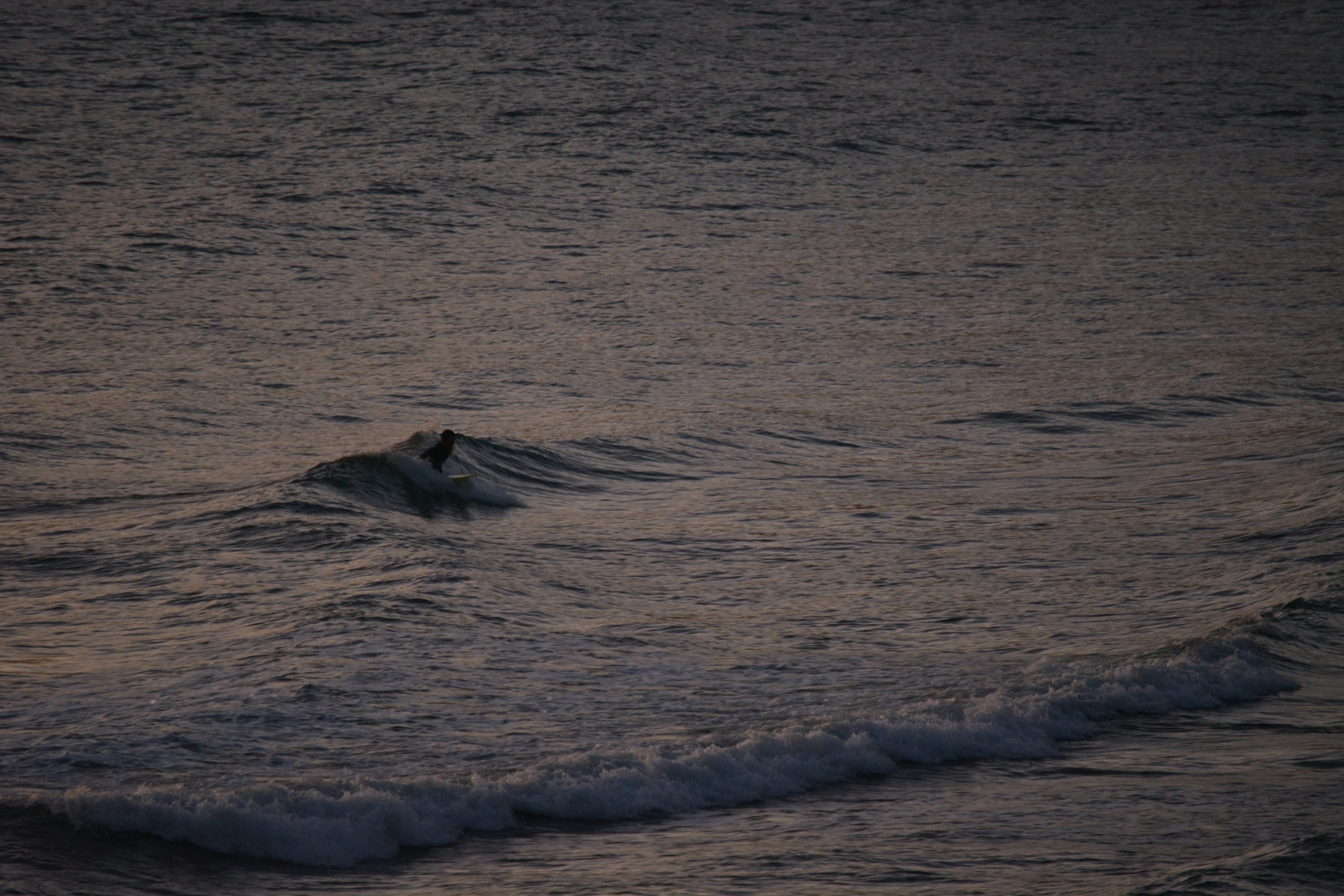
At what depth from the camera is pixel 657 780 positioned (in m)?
5.95

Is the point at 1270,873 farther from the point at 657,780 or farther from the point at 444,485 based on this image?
the point at 444,485

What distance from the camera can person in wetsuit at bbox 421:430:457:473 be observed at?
39.2 ft

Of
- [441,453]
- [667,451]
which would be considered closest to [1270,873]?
[441,453]

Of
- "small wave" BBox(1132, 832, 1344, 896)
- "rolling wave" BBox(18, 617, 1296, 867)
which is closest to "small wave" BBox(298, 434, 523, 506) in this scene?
"rolling wave" BBox(18, 617, 1296, 867)

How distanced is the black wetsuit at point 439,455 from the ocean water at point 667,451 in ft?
0.39

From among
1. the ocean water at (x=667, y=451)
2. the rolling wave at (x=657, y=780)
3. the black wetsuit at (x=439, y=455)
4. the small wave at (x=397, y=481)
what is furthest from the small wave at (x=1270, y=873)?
the black wetsuit at (x=439, y=455)

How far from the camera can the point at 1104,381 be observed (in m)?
17.3

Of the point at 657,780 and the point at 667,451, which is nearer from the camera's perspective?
the point at 657,780

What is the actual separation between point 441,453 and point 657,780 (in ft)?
21.5

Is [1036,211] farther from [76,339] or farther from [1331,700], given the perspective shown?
[1331,700]

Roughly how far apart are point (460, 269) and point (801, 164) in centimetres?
843

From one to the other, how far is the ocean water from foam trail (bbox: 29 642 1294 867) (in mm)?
23

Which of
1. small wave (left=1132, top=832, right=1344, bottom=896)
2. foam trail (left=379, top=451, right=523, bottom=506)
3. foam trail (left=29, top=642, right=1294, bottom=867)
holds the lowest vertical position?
small wave (left=1132, top=832, right=1344, bottom=896)

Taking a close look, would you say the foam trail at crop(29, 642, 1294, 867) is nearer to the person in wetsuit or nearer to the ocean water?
the ocean water
